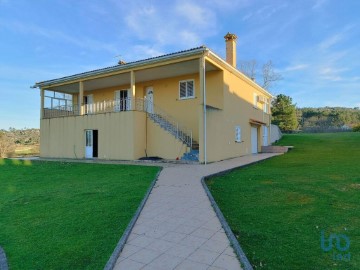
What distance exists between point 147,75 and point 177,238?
14.3 meters

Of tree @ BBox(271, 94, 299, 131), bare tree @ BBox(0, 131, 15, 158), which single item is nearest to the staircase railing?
bare tree @ BBox(0, 131, 15, 158)

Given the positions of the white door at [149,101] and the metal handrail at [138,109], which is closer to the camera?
the metal handrail at [138,109]

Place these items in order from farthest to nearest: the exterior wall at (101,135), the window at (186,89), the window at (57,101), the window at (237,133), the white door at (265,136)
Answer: the white door at (265,136) < the window at (57,101) < the window at (237,133) < the window at (186,89) < the exterior wall at (101,135)

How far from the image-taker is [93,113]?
699 inches

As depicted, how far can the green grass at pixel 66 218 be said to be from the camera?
3.89m

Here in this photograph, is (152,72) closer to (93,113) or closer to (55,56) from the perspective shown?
(93,113)

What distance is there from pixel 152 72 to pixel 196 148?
5482 mm

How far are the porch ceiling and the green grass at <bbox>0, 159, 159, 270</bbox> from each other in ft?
25.2

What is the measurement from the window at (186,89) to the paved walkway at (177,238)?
1103 centimetres

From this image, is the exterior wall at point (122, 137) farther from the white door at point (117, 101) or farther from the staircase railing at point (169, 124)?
the white door at point (117, 101)

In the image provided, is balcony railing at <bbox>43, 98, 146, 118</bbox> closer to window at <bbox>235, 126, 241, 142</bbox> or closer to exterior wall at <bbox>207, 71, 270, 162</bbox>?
exterior wall at <bbox>207, 71, 270, 162</bbox>

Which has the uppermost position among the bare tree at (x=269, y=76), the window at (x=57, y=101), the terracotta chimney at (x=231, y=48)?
the bare tree at (x=269, y=76)

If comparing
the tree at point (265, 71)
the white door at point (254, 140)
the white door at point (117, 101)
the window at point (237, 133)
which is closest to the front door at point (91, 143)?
the white door at point (117, 101)

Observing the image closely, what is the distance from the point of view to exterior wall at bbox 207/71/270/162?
14.5 m
